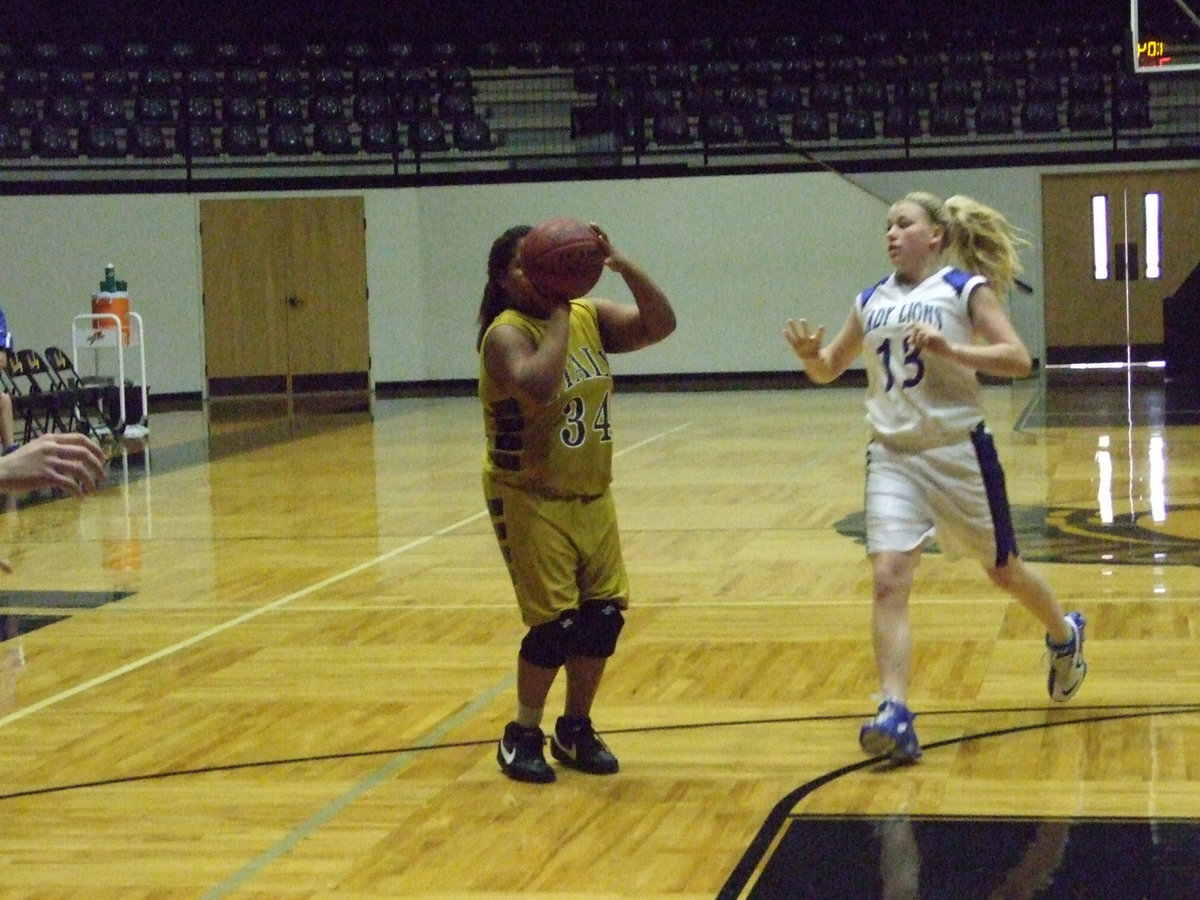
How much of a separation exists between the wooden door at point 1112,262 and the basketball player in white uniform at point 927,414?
1790cm

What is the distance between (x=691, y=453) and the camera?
13.2 m

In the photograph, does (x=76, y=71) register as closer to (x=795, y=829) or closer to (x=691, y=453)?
(x=691, y=453)

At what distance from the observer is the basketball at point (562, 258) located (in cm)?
421

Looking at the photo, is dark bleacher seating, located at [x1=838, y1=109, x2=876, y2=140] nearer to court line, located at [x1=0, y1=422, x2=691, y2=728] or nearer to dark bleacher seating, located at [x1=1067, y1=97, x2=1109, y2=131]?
dark bleacher seating, located at [x1=1067, y1=97, x2=1109, y2=131]

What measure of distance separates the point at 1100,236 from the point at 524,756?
1919 centimetres

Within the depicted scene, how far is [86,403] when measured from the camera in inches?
562

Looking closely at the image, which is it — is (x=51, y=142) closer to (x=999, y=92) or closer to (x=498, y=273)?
(x=999, y=92)

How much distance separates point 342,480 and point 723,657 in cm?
656

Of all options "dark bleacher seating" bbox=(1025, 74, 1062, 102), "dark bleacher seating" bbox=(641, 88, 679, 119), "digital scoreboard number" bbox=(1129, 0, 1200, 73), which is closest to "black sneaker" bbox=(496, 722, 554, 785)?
"digital scoreboard number" bbox=(1129, 0, 1200, 73)

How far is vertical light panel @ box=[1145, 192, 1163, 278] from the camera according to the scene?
22.0 metres

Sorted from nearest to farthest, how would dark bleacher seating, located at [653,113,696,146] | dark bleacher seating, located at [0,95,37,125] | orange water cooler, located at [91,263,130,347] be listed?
orange water cooler, located at [91,263,130,347]
dark bleacher seating, located at [0,95,37,125]
dark bleacher seating, located at [653,113,696,146]

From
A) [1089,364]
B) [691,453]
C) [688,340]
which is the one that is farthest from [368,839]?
[1089,364]

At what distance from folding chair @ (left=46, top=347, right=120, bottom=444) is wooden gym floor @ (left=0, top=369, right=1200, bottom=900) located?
3372mm

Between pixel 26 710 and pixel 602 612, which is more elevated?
pixel 602 612
